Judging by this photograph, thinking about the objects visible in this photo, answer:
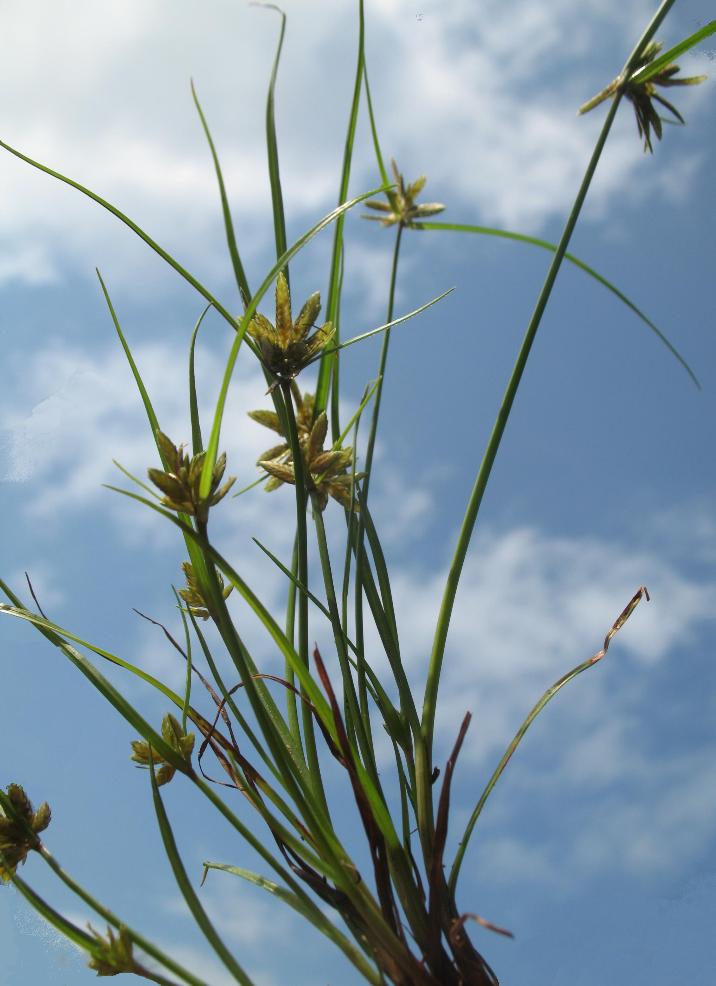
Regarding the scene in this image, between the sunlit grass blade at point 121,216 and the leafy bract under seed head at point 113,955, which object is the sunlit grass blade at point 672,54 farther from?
the leafy bract under seed head at point 113,955

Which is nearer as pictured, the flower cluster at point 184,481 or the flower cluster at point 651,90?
the flower cluster at point 184,481

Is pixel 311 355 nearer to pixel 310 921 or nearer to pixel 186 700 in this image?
pixel 186 700

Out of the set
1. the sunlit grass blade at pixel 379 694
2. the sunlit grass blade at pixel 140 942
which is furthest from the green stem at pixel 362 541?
the sunlit grass blade at pixel 140 942

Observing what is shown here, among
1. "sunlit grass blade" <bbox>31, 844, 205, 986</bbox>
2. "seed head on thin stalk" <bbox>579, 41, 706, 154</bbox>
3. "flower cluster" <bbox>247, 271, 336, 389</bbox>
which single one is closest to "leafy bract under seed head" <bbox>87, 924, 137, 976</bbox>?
"sunlit grass blade" <bbox>31, 844, 205, 986</bbox>

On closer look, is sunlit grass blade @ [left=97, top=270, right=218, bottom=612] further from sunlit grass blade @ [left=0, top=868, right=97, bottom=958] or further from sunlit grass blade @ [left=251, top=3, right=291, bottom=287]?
sunlit grass blade @ [left=0, top=868, right=97, bottom=958]

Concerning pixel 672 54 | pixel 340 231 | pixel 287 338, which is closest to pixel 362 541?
pixel 287 338

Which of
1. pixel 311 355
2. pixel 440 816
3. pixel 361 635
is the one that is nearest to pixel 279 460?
pixel 311 355

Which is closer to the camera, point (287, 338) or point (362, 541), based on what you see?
point (287, 338)

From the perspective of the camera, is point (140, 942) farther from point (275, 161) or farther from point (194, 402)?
point (275, 161)
